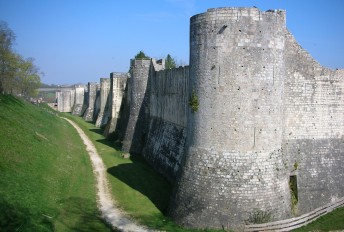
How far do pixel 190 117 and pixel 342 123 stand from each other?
7.65 metres

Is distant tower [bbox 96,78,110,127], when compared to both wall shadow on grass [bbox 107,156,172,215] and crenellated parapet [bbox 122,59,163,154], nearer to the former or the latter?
crenellated parapet [bbox 122,59,163,154]

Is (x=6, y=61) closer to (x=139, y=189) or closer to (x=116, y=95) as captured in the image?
(x=116, y=95)

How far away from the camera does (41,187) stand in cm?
1631

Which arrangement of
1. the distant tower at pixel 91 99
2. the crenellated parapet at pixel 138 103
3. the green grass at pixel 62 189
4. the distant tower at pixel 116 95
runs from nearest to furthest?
the green grass at pixel 62 189 < the crenellated parapet at pixel 138 103 < the distant tower at pixel 116 95 < the distant tower at pixel 91 99

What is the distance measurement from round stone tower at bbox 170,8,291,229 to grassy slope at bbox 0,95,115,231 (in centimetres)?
438

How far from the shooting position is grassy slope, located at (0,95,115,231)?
13008mm

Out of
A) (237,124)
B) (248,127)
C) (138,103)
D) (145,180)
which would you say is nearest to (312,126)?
(248,127)

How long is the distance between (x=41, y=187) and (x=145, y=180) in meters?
6.38

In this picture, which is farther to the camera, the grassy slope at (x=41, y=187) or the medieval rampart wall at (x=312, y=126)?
the medieval rampart wall at (x=312, y=126)

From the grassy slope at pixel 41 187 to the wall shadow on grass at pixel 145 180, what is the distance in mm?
2002

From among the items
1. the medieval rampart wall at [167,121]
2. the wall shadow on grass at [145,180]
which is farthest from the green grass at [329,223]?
the medieval rampart wall at [167,121]

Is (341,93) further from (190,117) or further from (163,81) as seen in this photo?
(163,81)

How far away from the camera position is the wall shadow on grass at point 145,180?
17.5 metres

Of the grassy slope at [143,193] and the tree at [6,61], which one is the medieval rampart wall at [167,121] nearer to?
the grassy slope at [143,193]
